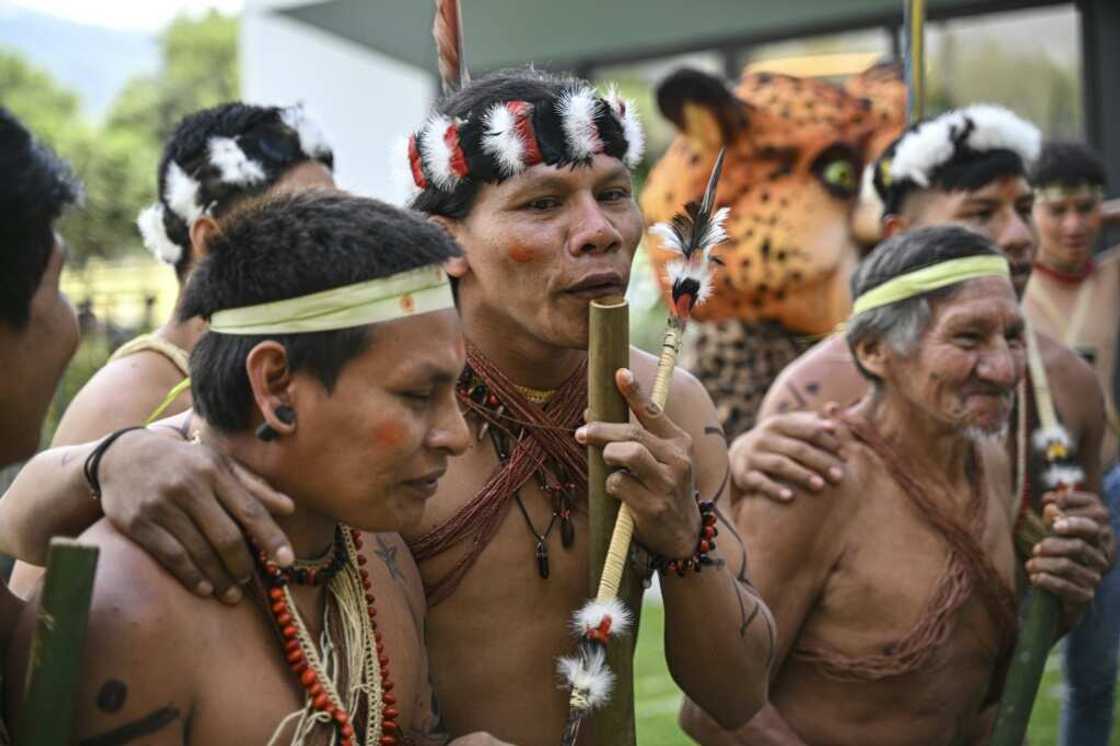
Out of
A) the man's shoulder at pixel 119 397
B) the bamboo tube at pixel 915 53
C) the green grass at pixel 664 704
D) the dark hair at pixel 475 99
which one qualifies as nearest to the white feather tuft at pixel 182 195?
the man's shoulder at pixel 119 397

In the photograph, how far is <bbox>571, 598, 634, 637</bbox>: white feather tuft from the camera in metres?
2.95

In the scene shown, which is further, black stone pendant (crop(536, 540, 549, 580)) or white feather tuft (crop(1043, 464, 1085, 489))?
white feather tuft (crop(1043, 464, 1085, 489))

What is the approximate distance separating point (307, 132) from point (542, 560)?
1697 millimetres

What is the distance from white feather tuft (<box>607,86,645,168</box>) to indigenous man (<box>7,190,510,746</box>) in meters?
0.77

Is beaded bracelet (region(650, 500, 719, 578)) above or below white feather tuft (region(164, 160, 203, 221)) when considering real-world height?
below

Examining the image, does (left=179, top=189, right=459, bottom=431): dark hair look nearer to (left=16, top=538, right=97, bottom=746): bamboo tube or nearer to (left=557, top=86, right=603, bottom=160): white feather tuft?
(left=16, top=538, right=97, bottom=746): bamboo tube

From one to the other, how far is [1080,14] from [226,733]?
31.9ft

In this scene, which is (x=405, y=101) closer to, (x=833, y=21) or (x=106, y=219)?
(x=106, y=219)

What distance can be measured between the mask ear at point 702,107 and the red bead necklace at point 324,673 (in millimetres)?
4168

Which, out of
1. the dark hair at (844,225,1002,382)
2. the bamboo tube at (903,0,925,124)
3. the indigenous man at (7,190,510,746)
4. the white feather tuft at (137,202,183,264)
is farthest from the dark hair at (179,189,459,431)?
the bamboo tube at (903,0,925,124)

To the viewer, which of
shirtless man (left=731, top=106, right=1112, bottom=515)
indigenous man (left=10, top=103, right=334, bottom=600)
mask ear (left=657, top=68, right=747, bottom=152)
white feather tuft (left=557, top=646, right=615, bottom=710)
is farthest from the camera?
mask ear (left=657, top=68, right=747, bottom=152)

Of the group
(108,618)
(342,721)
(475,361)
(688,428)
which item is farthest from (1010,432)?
(108,618)

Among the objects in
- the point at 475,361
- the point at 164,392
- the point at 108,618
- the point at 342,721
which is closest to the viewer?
the point at 108,618

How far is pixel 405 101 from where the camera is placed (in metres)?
14.1
